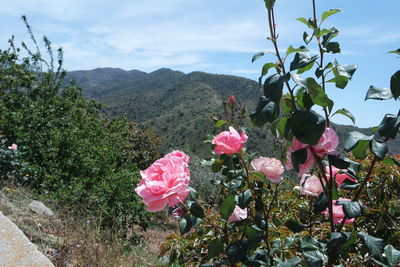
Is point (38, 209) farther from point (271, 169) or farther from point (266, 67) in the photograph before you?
point (266, 67)

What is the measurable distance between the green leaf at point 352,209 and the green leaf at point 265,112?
28 cm

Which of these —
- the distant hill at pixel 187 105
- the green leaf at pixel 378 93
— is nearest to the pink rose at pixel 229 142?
the green leaf at pixel 378 93

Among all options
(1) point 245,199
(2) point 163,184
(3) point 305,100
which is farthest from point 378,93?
Result: (2) point 163,184

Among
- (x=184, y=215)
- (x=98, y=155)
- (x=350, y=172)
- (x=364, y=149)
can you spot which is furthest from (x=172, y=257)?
(x=98, y=155)

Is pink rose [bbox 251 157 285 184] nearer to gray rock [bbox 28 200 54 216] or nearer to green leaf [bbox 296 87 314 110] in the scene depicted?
green leaf [bbox 296 87 314 110]

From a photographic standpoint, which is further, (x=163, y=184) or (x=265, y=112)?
(x=163, y=184)

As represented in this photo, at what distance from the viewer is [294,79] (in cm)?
88

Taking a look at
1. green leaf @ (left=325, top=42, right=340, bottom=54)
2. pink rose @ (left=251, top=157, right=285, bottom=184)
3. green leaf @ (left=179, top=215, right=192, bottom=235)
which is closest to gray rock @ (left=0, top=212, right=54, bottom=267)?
green leaf @ (left=179, top=215, right=192, bottom=235)

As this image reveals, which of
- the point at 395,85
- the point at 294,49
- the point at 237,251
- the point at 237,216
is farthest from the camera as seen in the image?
the point at 237,216

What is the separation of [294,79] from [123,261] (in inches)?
124

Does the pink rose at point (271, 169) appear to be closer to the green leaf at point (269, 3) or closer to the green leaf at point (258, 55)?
the green leaf at point (258, 55)

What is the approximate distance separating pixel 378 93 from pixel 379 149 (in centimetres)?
14

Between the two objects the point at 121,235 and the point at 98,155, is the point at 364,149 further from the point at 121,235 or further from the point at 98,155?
the point at 98,155

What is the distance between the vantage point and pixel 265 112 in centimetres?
95
